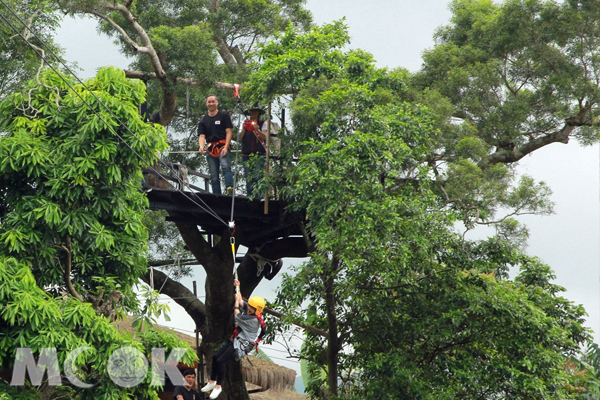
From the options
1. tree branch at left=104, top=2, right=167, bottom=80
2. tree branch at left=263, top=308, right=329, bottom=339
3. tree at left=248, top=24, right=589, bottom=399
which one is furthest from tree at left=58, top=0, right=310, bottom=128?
tree branch at left=263, top=308, right=329, bottom=339

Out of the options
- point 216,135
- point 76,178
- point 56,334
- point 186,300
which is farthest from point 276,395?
point 56,334

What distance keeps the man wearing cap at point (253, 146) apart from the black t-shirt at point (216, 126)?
441 mm

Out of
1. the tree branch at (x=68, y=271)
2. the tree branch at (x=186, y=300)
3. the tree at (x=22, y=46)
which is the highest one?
the tree at (x=22, y=46)

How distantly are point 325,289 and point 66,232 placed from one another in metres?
3.81

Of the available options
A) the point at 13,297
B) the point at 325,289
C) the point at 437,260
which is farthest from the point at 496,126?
the point at 13,297

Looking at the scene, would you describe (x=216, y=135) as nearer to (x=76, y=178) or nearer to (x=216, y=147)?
(x=216, y=147)

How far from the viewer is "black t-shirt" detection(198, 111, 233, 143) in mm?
12121

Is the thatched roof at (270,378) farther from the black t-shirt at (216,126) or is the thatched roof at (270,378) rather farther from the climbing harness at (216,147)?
the black t-shirt at (216,126)

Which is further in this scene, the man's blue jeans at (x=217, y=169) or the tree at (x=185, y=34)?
the tree at (x=185, y=34)

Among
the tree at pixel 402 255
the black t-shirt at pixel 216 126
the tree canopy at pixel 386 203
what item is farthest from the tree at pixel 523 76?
the black t-shirt at pixel 216 126

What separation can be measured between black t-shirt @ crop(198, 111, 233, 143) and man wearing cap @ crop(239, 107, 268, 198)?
1.45ft

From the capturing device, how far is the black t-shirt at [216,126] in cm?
1212

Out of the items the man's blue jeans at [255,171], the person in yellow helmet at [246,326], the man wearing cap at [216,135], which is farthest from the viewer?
the man's blue jeans at [255,171]

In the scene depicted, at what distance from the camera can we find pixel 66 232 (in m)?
9.25
